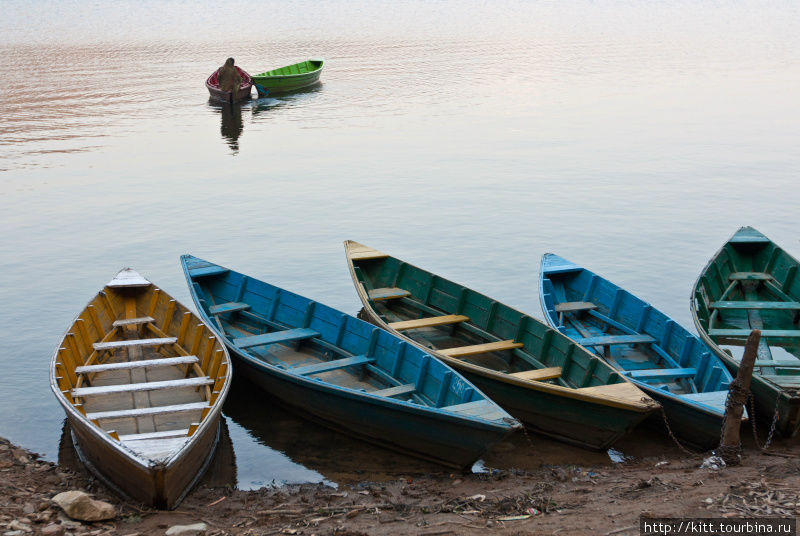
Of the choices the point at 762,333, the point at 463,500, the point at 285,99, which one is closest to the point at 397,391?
the point at 463,500

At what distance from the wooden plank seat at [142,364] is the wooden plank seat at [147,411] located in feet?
3.21

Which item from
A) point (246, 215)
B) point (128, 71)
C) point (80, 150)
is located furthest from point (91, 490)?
point (128, 71)

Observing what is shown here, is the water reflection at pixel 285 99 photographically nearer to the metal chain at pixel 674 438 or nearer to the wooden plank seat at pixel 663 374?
the wooden plank seat at pixel 663 374

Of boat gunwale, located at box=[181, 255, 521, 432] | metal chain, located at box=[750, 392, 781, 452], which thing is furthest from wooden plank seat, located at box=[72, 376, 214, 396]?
metal chain, located at box=[750, 392, 781, 452]

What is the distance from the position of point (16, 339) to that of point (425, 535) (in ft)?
33.9

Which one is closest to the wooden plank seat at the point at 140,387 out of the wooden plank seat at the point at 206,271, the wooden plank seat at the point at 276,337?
the wooden plank seat at the point at 276,337

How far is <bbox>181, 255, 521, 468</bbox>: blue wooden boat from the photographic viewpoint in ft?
32.9

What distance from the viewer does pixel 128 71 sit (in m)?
48.4

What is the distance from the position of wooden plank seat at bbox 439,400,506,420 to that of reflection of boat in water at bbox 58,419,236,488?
318 cm

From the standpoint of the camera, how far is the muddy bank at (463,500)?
26.5 feet

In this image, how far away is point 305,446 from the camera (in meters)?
11.6

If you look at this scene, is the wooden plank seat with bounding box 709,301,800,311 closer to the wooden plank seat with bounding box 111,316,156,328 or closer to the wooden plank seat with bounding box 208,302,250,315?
the wooden plank seat with bounding box 208,302,250,315

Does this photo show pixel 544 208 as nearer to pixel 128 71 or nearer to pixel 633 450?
pixel 633 450

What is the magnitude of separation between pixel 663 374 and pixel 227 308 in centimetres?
721
